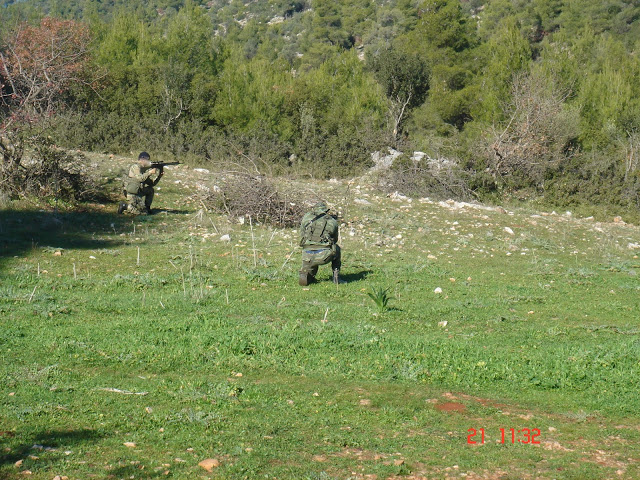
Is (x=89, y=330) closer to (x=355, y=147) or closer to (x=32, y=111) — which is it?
(x=32, y=111)

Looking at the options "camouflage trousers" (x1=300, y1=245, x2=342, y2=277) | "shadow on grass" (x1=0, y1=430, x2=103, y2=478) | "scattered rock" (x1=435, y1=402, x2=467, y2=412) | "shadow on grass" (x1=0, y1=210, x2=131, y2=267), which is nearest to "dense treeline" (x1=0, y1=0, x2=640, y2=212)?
"shadow on grass" (x1=0, y1=210, x2=131, y2=267)

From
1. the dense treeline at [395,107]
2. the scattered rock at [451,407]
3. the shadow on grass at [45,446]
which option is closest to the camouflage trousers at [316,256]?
the scattered rock at [451,407]

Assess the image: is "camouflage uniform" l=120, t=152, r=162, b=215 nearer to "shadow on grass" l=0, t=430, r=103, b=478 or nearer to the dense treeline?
the dense treeline

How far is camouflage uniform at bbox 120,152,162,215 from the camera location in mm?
16609

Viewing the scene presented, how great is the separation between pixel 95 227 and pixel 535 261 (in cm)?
943

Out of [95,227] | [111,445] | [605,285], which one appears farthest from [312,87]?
[111,445]

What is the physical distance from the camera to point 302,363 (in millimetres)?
7359

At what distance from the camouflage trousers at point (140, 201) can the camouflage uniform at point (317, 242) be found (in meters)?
6.67

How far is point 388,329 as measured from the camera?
9.02 m

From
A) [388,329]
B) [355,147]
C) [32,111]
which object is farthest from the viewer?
[355,147]

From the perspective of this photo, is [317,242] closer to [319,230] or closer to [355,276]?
[319,230]

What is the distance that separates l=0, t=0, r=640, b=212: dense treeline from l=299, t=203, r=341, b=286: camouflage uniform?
1125 centimetres
